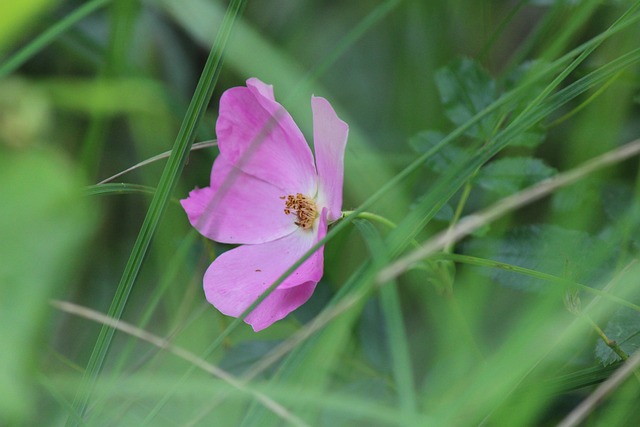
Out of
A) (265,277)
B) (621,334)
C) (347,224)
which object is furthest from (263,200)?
(621,334)

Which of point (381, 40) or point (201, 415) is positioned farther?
point (381, 40)

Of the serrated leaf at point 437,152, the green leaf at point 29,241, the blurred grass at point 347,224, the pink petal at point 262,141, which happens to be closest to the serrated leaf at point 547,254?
the blurred grass at point 347,224

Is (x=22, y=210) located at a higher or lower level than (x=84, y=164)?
lower

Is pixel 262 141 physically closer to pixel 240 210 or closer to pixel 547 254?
pixel 240 210

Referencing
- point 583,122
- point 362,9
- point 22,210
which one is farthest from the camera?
point 362,9

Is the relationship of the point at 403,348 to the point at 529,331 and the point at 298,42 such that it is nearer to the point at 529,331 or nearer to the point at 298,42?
the point at 529,331

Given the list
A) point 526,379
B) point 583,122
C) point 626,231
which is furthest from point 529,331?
point 583,122

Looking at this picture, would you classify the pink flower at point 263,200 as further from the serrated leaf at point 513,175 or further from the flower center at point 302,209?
the serrated leaf at point 513,175
